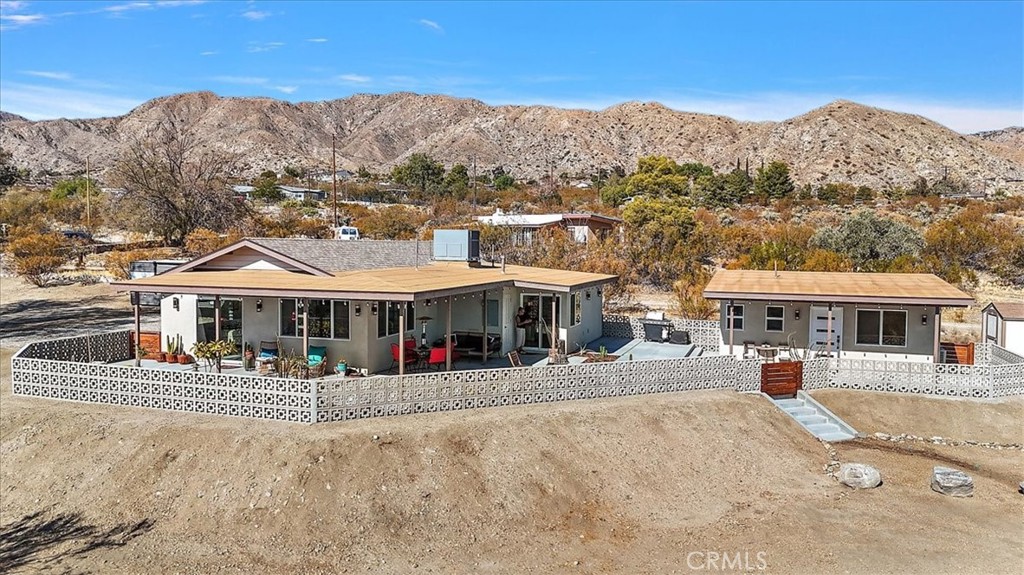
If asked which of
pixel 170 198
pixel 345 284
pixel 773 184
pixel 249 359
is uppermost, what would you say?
pixel 773 184

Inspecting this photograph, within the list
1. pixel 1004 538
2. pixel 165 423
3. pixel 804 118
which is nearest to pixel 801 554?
pixel 1004 538

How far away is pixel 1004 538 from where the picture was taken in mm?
A: 11289

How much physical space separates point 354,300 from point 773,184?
66.4 meters

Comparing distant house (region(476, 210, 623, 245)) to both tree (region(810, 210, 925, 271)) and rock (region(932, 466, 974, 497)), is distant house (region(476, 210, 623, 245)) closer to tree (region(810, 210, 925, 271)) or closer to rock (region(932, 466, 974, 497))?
tree (region(810, 210, 925, 271))

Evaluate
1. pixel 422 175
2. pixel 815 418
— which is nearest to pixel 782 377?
pixel 815 418

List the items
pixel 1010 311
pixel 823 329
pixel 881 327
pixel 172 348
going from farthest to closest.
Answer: pixel 1010 311 < pixel 823 329 < pixel 881 327 < pixel 172 348

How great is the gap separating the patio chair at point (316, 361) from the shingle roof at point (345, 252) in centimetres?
230

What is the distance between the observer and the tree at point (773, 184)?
7344 cm

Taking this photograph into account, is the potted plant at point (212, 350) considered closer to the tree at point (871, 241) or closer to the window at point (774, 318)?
the window at point (774, 318)

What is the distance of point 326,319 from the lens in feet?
55.1

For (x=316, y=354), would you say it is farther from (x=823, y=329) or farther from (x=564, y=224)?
(x=564, y=224)

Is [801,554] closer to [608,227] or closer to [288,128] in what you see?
[608,227]

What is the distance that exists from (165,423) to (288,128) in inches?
6604

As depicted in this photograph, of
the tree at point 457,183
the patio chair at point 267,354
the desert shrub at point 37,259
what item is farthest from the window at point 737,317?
the tree at point 457,183
